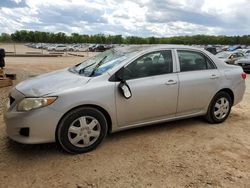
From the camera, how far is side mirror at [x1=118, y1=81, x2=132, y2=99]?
4.05 metres

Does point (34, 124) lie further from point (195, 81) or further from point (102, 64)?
point (195, 81)

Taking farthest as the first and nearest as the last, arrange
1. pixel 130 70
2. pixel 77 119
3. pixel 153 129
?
pixel 153 129
pixel 130 70
pixel 77 119

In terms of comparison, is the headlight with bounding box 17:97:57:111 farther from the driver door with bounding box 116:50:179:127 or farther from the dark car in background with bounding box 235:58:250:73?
the dark car in background with bounding box 235:58:250:73

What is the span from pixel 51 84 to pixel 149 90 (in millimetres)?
1485

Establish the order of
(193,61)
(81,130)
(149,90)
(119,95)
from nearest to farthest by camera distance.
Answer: (81,130)
(119,95)
(149,90)
(193,61)

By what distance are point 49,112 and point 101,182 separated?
112 cm

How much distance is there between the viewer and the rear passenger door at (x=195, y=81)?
187 inches

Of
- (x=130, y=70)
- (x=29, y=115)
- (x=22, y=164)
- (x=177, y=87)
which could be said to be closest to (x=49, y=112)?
(x=29, y=115)

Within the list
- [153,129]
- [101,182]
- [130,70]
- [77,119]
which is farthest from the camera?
[153,129]

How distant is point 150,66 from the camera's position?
14.7ft

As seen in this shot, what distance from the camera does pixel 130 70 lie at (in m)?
4.25

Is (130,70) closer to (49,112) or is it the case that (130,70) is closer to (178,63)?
Result: (178,63)

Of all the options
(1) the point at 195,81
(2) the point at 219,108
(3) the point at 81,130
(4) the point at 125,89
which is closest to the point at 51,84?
(3) the point at 81,130

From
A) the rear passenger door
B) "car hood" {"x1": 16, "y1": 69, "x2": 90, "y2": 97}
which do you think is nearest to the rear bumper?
the rear passenger door
